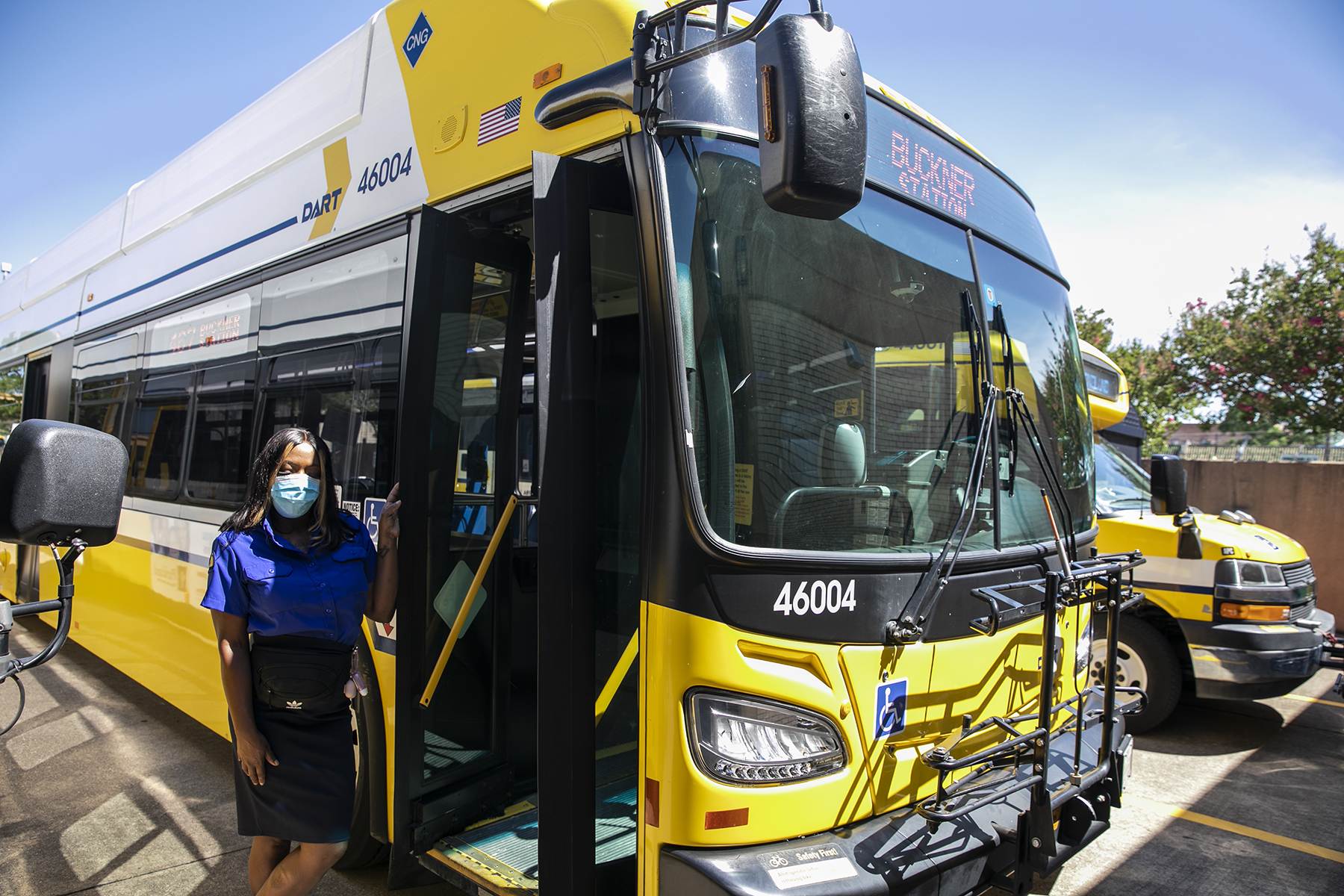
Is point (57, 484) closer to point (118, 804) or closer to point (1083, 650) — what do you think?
point (118, 804)

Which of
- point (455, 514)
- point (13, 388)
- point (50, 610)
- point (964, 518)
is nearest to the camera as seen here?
point (50, 610)

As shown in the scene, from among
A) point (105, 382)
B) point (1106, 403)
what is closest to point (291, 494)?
point (105, 382)

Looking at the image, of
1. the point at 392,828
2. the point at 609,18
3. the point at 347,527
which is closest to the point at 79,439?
Answer: the point at 347,527

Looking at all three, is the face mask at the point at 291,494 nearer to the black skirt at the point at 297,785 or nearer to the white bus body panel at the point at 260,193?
the black skirt at the point at 297,785

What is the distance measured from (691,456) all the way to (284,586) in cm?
134

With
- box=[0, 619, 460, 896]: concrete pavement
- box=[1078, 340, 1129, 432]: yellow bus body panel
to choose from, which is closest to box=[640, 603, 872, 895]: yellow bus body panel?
box=[0, 619, 460, 896]: concrete pavement

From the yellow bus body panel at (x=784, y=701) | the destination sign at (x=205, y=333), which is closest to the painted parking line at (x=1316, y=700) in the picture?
the yellow bus body panel at (x=784, y=701)

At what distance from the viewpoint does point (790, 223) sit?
8.48ft

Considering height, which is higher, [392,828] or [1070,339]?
[1070,339]

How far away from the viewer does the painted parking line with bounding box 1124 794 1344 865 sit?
13.8 feet

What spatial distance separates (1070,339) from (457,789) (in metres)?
3.21

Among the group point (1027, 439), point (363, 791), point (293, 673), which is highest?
point (1027, 439)

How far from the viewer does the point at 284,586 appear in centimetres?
262

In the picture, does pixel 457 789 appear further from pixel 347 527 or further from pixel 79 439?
pixel 79 439
